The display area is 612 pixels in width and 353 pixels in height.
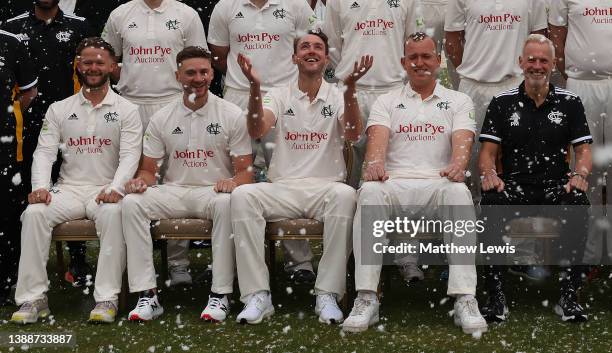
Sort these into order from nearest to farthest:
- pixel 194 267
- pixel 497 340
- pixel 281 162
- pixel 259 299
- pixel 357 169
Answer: pixel 497 340
pixel 259 299
pixel 281 162
pixel 357 169
pixel 194 267

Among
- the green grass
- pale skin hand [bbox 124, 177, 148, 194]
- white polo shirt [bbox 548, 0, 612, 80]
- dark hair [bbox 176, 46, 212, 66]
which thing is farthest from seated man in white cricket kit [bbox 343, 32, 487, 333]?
pale skin hand [bbox 124, 177, 148, 194]

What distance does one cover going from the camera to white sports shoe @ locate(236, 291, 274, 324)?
23.3 feet

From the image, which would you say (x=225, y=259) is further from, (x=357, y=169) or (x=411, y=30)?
(x=411, y=30)

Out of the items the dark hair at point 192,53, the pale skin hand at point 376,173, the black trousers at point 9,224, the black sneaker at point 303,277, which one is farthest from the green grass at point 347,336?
the dark hair at point 192,53

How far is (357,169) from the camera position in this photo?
27.8 feet

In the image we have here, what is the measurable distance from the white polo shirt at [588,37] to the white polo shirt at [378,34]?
1230 mm

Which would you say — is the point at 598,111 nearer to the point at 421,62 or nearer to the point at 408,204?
the point at 421,62

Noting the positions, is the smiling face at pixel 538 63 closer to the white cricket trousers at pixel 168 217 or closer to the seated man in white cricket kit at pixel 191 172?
the seated man in white cricket kit at pixel 191 172

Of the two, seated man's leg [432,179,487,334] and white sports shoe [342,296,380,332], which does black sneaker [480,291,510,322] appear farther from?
white sports shoe [342,296,380,332]

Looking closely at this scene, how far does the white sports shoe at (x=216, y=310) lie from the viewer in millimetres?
7191

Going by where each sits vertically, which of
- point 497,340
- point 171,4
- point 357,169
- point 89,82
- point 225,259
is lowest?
point 497,340

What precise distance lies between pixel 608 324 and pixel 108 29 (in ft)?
15.8

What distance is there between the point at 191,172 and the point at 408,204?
5.74 ft

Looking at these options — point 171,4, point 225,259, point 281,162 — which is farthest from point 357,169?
point 171,4
